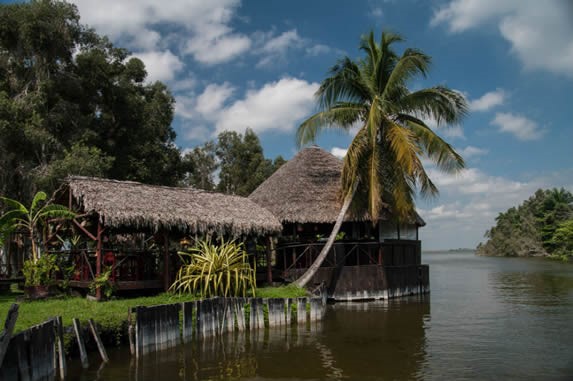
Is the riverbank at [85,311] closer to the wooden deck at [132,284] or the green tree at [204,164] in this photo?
the wooden deck at [132,284]

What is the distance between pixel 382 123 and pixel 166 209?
8863 mm

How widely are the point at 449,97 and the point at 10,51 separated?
1855 centimetres

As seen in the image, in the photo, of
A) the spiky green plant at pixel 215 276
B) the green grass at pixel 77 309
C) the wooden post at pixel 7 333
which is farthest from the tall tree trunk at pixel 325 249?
the wooden post at pixel 7 333

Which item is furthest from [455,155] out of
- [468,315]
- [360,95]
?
[468,315]

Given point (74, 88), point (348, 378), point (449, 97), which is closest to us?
point (348, 378)

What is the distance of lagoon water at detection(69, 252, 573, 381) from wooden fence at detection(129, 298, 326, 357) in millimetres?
284

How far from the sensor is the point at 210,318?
12.0 metres

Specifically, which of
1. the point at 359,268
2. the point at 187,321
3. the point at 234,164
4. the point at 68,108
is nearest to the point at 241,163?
the point at 234,164

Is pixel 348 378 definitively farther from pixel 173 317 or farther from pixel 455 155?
pixel 455 155

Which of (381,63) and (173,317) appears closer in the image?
(173,317)

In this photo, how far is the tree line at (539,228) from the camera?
51578mm

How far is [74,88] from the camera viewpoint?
22344 mm

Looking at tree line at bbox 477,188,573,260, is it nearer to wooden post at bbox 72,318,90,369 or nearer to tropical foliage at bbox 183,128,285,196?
tropical foliage at bbox 183,128,285,196

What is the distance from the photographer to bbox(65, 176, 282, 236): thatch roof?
42.2ft
